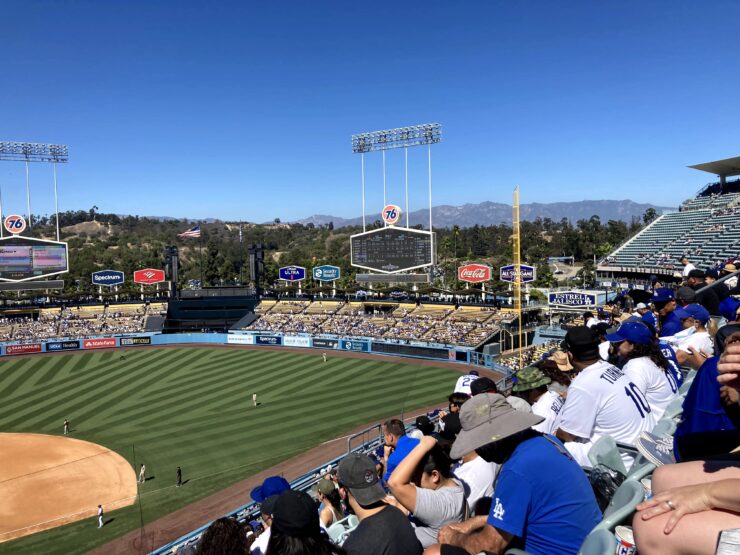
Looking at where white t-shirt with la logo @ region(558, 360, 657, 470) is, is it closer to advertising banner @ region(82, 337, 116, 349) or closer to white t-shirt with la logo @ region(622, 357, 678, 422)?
white t-shirt with la logo @ region(622, 357, 678, 422)

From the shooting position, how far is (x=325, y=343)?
49.5 metres

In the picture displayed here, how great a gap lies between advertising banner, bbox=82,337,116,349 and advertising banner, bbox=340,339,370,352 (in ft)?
79.0

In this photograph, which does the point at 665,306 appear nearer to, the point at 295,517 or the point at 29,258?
the point at 295,517

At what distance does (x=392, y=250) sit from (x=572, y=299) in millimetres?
17900

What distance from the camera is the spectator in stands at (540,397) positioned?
5738 millimetres

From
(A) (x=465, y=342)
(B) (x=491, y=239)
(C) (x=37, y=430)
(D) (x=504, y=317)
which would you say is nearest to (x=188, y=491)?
(C) (x=37, y=430)

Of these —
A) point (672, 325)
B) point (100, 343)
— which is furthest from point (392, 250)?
point (672, 325)

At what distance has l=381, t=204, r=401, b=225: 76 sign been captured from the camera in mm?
53188

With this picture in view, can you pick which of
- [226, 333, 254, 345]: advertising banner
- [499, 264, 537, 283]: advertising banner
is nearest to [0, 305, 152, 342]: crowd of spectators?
[226, 333, 254, 345]: advertising banner

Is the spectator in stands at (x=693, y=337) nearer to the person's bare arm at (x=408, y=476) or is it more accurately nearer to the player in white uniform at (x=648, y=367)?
the player in white uniform at (x=648, y=367)

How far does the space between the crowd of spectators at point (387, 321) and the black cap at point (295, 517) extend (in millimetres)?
41188

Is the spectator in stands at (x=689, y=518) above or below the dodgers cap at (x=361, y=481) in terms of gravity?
above

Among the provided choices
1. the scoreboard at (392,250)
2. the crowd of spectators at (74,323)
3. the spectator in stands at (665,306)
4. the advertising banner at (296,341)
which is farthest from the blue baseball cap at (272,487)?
the crowd of spectators at (74,323)

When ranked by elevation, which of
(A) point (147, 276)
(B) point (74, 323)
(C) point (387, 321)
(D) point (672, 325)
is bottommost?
(C) point (387, 321)
